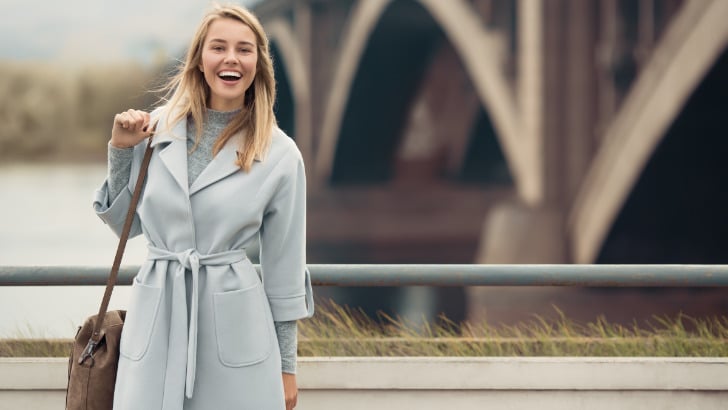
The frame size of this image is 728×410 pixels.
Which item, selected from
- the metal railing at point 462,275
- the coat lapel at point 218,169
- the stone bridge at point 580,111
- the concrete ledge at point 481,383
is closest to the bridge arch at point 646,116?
the stone bridge at point 580,111

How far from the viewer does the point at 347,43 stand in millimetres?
25672

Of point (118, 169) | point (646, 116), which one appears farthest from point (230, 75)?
point (646, 116)

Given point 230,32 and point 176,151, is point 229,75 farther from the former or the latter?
point 176,151

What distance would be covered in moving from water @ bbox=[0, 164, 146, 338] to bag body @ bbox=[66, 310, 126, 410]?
61.1 inches

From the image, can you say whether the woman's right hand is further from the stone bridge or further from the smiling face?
the stone bridge

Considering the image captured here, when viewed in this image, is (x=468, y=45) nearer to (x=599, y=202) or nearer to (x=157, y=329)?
(x=599, y=202)

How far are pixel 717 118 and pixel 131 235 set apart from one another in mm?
11234

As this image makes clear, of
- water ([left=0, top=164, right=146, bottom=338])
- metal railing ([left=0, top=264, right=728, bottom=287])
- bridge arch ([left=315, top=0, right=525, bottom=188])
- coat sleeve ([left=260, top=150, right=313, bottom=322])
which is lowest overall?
water ([left=0, top=164, right=146, bottom=338])

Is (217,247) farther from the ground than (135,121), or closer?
closer

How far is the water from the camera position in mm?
8141

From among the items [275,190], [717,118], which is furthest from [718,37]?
[275,190]

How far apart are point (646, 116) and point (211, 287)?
377 inches

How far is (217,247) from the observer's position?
7.54 ft

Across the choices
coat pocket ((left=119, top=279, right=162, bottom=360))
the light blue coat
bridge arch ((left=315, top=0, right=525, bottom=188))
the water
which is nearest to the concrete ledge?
the water
